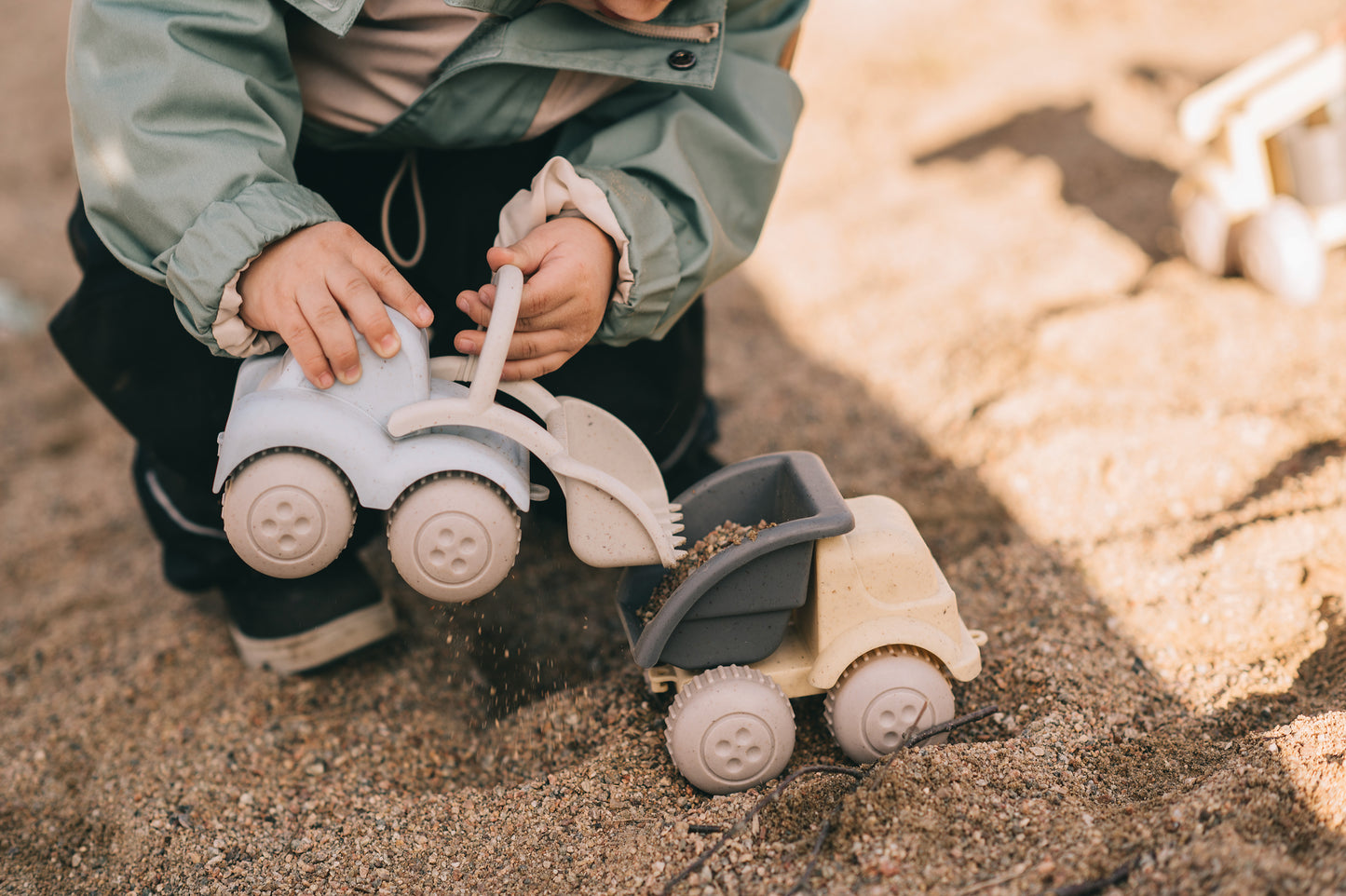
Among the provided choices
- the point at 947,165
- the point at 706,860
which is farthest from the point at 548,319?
the point at 947,165

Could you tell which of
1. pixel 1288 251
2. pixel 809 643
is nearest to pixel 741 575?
pixel 809 643

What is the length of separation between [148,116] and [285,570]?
45 cm

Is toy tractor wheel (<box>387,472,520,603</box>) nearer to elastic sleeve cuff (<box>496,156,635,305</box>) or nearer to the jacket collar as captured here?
elastic sleeve cuff (<box>496,156,635,305</box>)

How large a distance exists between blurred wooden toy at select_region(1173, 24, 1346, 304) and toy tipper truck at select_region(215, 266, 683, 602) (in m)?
1.51

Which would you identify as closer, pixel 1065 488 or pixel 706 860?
pixel 706 860

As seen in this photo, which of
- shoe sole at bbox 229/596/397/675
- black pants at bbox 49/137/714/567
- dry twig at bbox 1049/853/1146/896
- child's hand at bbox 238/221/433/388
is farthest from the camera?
shoe sole at bbox 229/596/397/675

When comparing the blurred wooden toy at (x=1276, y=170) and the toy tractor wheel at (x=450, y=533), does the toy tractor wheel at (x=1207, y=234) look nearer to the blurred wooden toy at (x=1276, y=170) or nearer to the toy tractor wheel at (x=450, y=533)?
the blurred wooden toy at (x=1276, y=170)

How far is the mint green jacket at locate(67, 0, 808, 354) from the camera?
2.99ft

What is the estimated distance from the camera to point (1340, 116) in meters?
1.82

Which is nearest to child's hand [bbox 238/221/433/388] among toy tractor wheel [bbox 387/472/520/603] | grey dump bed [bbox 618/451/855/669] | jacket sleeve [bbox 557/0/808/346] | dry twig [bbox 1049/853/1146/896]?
toy tractor wheel [bbox 387/472/520/603]

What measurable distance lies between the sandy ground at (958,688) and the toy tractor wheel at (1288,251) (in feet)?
0.15

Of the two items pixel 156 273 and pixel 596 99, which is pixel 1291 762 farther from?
pixel 156 273

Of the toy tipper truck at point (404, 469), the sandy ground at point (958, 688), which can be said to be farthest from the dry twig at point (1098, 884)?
the toy tipper truck at point (404, 469)

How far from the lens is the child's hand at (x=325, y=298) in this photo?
0.86m
